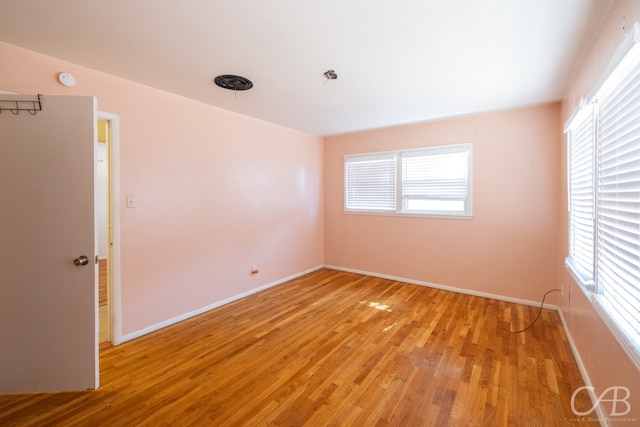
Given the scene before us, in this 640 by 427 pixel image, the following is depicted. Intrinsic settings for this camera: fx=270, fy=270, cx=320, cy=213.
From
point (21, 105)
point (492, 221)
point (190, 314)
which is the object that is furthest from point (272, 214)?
point (492, 221)

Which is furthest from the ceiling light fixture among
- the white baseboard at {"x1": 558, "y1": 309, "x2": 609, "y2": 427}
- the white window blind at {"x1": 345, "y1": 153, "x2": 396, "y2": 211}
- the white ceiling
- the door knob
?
the white baseboard at {"x1": 558, "y1": 309, "x2": 609, "y2": 427}

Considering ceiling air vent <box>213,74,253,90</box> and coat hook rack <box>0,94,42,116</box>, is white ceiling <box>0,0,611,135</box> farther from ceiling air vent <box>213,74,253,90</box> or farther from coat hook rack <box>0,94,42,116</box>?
coat hook rack <box>0,94,42,116</box>

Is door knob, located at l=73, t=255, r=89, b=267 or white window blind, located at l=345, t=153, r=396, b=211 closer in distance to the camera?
door knob, located at l=73, t=255, r=89, b=267

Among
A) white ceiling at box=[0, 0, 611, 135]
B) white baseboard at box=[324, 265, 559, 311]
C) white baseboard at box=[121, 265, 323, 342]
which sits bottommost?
white baseboard at box=[121, 265, 323, 342]

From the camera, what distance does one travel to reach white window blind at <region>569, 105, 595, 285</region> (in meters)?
1.96

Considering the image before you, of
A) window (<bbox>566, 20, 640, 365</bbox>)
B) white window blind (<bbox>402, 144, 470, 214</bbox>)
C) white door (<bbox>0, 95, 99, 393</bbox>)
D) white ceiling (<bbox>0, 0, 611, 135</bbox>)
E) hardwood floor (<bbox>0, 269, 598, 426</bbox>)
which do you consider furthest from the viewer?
white window blind (<bbox>402, 144, 470, 214</bbox>)

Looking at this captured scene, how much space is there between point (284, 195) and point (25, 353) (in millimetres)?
3082

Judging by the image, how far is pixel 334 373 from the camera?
6.83ft

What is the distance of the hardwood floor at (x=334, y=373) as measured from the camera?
5.49 feet

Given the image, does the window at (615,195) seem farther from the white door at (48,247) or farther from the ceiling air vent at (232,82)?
the white door at (48,247)

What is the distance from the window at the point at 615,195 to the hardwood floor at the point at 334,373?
78 centimetres

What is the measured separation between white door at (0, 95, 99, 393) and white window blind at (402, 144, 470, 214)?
12.3ft

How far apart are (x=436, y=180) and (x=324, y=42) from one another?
2.75 meters

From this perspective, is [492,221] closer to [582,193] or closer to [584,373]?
[582,193]
